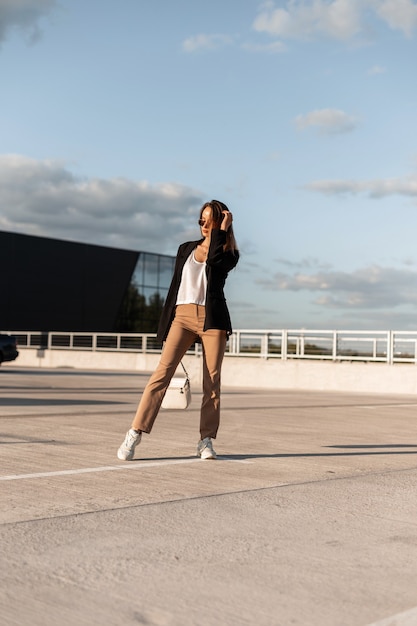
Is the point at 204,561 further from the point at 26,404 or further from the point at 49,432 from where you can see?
the point at 26,404

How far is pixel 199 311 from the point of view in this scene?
22.0ft

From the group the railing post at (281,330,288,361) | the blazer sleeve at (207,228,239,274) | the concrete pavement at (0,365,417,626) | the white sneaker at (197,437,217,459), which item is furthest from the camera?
the railing post at (281,330,288,361)

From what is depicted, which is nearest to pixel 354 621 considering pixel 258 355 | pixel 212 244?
pixel 212 244

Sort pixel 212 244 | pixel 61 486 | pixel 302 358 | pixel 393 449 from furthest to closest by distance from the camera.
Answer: pixel 302 358 < pixel 393 449 < pixel 212 244 < pixel 61 486

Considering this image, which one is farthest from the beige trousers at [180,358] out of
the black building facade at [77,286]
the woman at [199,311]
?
the black building facade at [77,286]

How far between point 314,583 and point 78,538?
3.88 ft

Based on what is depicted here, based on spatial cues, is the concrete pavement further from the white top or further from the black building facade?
the black building facade

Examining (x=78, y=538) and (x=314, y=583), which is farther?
(x=78, y=538)

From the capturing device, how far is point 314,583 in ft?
11.4

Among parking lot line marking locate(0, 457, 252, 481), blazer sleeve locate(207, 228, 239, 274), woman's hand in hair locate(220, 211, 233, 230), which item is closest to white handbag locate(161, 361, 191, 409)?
parking lot line marking locate(0, 457, 252, 481)

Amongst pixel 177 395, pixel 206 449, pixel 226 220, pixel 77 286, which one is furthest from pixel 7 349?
pixel 226 220

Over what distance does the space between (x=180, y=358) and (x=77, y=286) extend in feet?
171

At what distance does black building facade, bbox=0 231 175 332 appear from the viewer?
54.6 metres

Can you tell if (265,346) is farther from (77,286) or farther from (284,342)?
(77,286)
